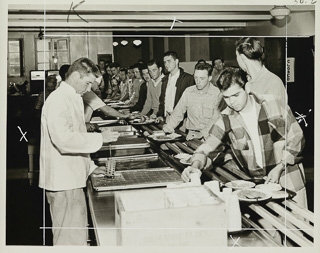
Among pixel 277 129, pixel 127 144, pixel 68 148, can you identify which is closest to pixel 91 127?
pixel 127 144

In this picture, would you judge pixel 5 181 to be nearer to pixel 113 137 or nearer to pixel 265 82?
pixel 113 137

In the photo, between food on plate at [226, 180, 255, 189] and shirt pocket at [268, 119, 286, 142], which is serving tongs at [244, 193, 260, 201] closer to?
food on plate at [226, 180, 255, 189]

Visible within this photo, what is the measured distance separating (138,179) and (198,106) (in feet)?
2.33

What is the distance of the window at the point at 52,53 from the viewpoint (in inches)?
67.1

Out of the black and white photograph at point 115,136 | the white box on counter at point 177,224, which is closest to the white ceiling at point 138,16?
the black and white photograph at point 115,136

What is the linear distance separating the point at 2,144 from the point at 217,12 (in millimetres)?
1073

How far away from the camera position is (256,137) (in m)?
1.84

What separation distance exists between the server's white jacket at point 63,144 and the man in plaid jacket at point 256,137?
45 centimetres

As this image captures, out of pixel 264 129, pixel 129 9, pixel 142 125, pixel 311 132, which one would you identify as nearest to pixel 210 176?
pixel 264 129

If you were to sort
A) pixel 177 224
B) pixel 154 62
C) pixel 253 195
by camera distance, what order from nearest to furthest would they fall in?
1. pixel 177 224
2. pixel 253 195
3. pixel 154 62

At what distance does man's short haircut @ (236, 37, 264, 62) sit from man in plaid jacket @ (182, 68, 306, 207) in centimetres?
15

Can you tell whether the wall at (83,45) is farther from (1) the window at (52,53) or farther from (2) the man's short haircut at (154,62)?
(2) the man's short haircut at (154,62)

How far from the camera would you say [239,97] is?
177 cm

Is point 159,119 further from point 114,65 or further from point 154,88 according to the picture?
point 114,65
